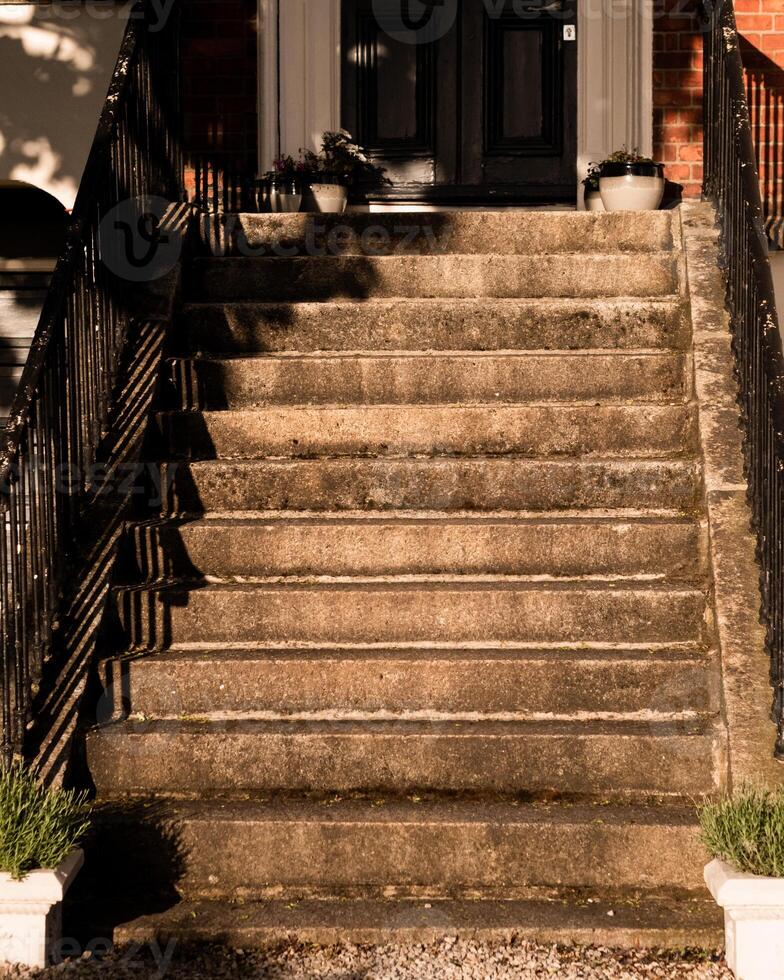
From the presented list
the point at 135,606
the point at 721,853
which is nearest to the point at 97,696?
the point at 135,606

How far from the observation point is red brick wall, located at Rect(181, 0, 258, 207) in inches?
282

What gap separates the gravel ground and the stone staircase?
6 centimetres

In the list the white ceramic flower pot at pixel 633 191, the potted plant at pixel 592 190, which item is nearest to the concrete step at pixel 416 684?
the white ceramic flower pot at pixel 633 191

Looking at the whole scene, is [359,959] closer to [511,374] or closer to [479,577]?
[479,577]

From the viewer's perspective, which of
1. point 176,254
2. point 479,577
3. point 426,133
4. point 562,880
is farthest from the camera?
point 426,133

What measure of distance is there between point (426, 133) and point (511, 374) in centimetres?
313

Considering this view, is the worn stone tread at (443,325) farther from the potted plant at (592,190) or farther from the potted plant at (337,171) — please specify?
the potted plant at (592,190)

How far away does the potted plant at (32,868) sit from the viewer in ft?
10.0

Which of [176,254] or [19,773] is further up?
[176,254]

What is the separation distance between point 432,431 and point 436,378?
0.29 metres

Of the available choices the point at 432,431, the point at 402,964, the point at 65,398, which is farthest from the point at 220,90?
the point at 402,964

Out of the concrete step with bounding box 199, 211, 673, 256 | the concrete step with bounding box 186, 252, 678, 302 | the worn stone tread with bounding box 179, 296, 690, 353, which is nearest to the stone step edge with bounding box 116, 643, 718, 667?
the worn stone tread with bounding box 179, 296, 690, 353

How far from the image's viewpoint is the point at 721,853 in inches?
120

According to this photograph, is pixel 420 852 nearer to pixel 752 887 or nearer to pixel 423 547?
pixel 752 887
